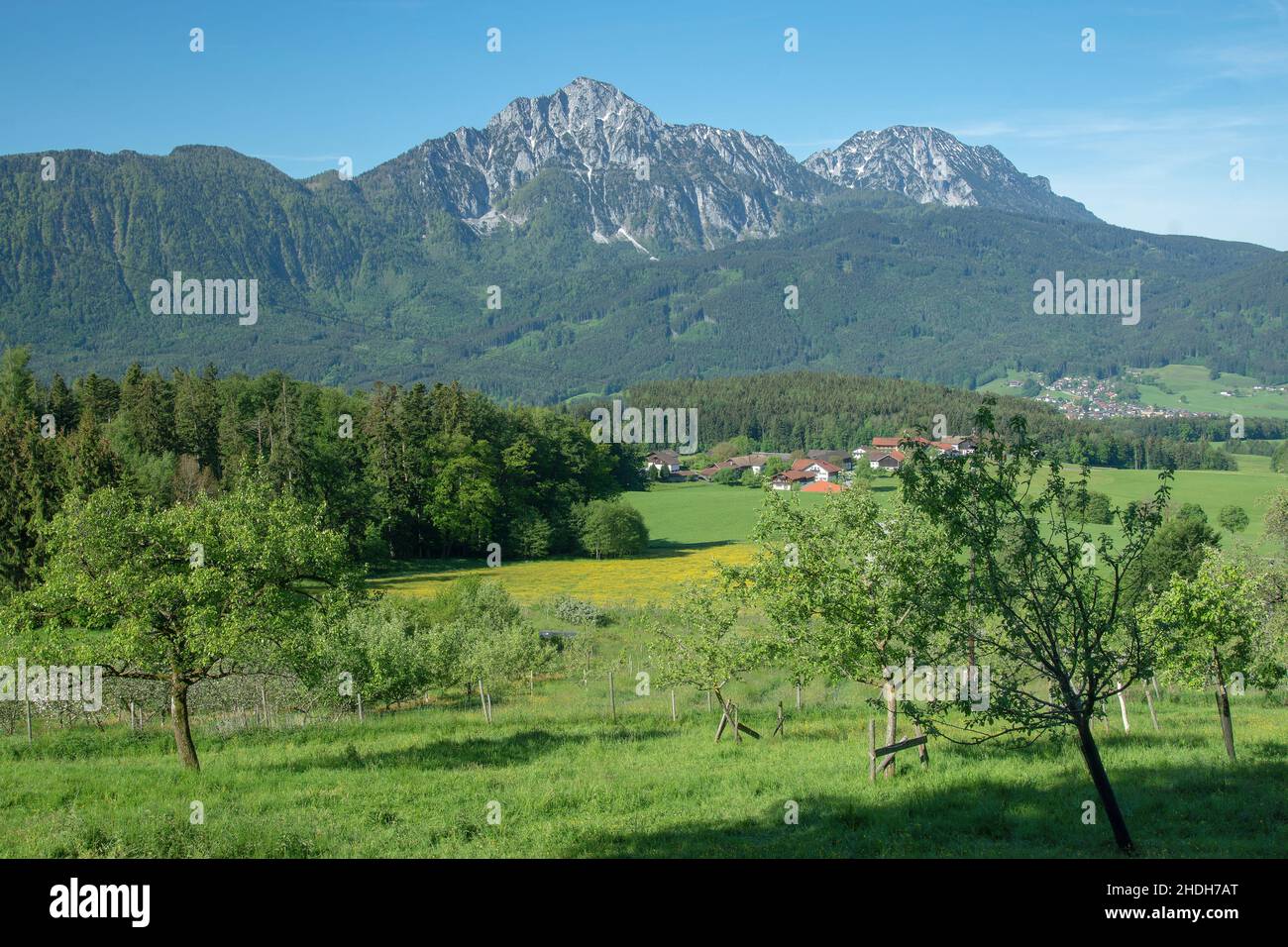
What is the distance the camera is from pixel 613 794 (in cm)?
1670

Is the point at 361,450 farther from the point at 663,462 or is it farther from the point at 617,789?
the point at 663,462

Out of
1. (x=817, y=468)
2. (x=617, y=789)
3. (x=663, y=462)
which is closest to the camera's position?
(x=617, y=789)

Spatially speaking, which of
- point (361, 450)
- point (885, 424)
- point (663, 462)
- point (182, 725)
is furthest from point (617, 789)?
point (885, 424)

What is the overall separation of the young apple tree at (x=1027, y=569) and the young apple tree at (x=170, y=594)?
13.3 metres

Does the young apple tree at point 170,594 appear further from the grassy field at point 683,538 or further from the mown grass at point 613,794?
the grassy field at point 683,538

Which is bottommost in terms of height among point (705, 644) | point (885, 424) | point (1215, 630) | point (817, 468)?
point (705, 644)

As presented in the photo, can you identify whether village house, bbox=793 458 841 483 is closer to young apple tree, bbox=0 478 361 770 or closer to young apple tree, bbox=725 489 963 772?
young apple tree, bbox=725 489 963 772

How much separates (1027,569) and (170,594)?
1595 cm

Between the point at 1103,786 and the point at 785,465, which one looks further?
the point at 785,465

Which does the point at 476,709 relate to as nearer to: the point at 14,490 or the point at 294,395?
the point at 14,490

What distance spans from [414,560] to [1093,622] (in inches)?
2811

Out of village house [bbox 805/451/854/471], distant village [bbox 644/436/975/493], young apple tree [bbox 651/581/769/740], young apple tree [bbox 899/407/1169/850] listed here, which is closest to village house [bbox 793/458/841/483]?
distant village [bbox 644/436/975/493]

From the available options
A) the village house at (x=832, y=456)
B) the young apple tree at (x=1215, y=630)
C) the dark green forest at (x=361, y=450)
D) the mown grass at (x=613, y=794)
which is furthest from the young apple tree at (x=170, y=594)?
the village house at (x=832, y=456)
